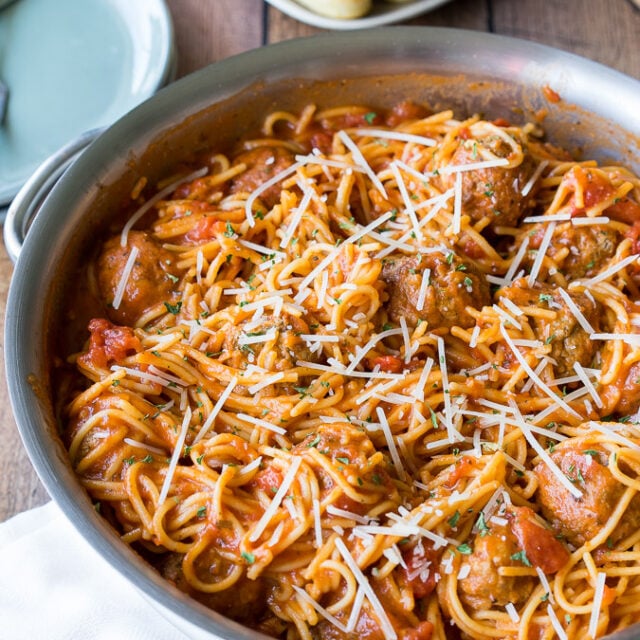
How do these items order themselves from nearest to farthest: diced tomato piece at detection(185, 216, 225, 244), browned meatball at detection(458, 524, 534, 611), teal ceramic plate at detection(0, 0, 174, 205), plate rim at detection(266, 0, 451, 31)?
browned meatball at detection(458, 524, 534, 611) < diced tomato piece at detection(185, 216, 225, 244) < teal ceramic plate at detection(0, 0, 174, 205) < plate rim at detection(266, 0, 451, 31)

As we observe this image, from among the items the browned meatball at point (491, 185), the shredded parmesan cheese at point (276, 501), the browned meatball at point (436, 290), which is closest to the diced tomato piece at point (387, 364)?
the browned meatball at point (436, 290)

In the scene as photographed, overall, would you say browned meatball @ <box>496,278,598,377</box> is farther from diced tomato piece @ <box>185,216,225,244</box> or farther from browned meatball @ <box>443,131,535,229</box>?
diced tomato piece @ <box>185,216,225,244</box>

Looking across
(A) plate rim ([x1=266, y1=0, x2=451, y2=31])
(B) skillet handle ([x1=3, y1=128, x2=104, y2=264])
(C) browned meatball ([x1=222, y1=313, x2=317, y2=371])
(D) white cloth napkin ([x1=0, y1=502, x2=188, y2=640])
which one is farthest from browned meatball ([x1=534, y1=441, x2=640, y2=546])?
(A) plate rim ([x1=266, y1=0, x2=451, y2=31])

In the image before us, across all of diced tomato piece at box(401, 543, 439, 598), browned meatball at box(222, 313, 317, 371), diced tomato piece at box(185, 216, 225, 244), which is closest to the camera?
diced tomato piece at box(401, 543, 439, 598)

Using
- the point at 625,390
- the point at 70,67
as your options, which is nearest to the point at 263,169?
the point at 70,67

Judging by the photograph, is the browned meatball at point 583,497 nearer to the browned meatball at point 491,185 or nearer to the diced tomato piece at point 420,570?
the diced tomato piece at point 420,570

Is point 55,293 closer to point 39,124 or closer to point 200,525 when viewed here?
point 200,525

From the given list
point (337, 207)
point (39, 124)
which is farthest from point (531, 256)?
point (39, 124)
